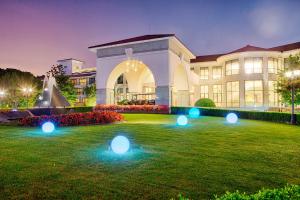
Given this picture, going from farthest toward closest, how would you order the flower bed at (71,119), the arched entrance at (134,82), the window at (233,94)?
A: 1. the window at (233,94)
2. the arched entrance at (134,82)
3. the flower bed at (71,119)

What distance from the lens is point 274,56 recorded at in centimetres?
3388

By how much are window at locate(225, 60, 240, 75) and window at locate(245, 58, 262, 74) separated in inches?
51.3

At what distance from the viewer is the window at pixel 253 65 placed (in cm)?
3353

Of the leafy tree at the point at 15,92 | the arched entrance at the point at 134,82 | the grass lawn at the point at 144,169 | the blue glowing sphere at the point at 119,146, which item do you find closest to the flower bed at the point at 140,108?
the arched entrance at the point at 134,82

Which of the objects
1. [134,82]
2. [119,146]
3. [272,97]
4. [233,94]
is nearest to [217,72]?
[233,94]

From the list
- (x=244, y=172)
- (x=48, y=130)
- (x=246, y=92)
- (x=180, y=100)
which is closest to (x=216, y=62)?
(x=246, y=92)

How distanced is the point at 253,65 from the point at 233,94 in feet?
16.5

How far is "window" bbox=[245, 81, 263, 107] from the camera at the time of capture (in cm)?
3375

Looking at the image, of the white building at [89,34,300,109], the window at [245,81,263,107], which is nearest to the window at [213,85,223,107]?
the white building at [89,34,300,109]

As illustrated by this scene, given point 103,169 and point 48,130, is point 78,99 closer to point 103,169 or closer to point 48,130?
point 48,130

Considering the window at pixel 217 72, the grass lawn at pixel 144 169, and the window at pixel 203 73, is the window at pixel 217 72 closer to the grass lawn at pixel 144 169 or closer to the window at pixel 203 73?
the window at pixel 203 73

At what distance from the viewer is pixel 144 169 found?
5461 millimetres

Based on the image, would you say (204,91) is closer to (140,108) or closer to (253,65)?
(253,65)

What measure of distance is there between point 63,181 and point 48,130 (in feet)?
26.5
